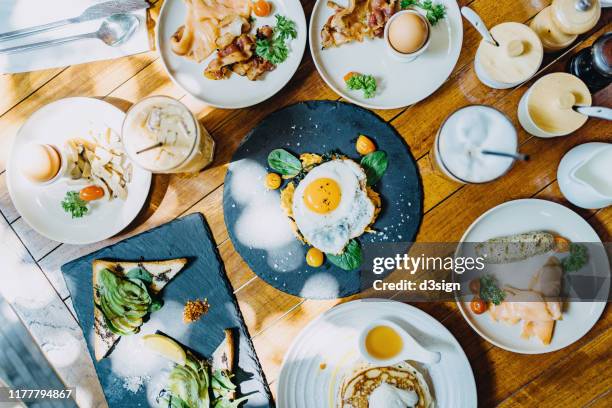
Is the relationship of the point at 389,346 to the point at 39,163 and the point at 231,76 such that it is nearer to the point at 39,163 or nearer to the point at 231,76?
the point at 231,76

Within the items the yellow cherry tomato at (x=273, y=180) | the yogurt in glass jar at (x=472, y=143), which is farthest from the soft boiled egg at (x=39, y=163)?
the yogurt in glass jar at (x=472, y=143)

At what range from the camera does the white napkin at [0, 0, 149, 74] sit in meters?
1.99

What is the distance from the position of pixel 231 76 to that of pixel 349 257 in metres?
0.87

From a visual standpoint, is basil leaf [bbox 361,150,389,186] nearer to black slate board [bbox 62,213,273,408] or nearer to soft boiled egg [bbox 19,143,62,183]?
black slate board [bbox 62,213,273,408]

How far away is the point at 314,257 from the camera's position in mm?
1870

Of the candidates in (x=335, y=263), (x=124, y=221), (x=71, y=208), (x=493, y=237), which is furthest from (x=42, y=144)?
(x=493, y=237)

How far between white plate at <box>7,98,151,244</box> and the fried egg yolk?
651 millimetres

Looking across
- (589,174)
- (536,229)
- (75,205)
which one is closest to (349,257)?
(536,229)

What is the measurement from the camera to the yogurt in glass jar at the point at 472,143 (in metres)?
1.71

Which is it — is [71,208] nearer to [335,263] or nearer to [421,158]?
[335,263]

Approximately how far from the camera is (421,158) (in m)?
1.92

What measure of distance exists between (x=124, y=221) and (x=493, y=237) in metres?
1.46

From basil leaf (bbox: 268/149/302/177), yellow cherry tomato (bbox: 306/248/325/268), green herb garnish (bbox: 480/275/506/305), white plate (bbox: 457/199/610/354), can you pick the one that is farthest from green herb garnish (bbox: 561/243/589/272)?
basil leaf (bbox: 268/149/302/177)

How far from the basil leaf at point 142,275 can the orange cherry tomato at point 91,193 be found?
0.34 metres
